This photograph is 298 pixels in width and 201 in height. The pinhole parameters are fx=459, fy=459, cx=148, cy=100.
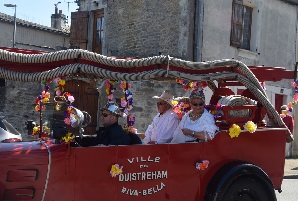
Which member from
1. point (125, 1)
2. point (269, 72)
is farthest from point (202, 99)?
point (125, 1)

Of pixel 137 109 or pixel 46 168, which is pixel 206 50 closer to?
pixel 137 109

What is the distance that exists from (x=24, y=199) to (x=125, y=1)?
1183 cm

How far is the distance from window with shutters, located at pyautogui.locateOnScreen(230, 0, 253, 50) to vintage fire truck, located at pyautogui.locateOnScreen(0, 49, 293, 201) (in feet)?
28.5

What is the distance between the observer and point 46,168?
422 centimetres

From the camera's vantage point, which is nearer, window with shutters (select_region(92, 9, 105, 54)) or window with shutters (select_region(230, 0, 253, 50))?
window with shutters (select_region(230, 0, 253, 50))

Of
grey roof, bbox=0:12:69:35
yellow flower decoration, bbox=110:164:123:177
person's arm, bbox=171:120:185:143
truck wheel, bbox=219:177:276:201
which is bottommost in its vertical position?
truck wheel, bbox=219:177:276:201

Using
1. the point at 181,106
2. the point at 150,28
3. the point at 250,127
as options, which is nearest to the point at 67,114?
the point at 250,127

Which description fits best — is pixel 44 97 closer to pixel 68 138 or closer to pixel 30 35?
pixel 68 138

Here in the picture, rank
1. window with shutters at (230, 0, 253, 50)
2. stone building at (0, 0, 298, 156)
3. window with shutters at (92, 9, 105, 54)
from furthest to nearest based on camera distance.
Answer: window with shutters at (92, 9, 105, 54)
window with shutters at (230, 0, 253, 50)
stone building at (0, 0, 298, 156)

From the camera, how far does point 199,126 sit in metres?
5.61

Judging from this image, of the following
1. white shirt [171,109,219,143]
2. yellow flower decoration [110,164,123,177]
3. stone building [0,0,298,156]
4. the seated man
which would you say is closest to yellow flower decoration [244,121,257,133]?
white shirt [171,109,219,143]

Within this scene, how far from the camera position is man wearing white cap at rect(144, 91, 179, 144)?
6.38 m

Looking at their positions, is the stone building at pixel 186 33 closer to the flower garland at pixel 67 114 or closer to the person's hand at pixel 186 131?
the person's hand at pixel 186 131

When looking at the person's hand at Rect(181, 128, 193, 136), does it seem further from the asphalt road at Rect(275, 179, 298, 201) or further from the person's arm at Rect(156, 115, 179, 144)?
the asphalt road at Rect(275, 179, 298, 201)
